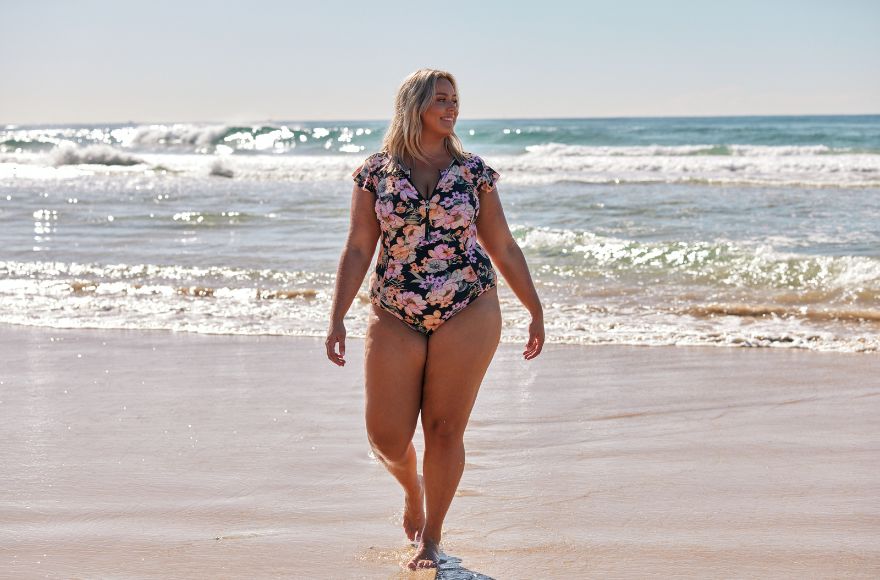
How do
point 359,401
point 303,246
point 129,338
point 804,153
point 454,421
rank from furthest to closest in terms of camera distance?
point 804,153 → point 303,246 → point 129,338 → point 359,401 → point 454,421

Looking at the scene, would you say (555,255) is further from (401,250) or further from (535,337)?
(401,250)

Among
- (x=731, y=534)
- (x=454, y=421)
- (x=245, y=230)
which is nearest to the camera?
(x=454, y=421)

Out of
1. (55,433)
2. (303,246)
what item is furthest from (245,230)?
(55,433)

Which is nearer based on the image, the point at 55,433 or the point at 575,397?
the point at 55,433

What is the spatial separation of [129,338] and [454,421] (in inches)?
202

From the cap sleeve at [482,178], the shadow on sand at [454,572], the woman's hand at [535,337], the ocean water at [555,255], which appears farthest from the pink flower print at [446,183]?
the ocean water at [555,255]

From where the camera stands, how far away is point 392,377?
11.6 ft

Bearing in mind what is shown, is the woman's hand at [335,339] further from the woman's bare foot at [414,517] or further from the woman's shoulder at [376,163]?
the woman's bare foot at [414,517]

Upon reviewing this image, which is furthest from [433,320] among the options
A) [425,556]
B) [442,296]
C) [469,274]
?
[425,556]

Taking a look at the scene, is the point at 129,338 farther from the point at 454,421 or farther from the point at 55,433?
the point at 454,421

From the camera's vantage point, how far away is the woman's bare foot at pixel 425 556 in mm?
3600

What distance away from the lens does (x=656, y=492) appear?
14.5 feet

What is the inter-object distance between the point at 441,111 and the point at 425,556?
1567mm

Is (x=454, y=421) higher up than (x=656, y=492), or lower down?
higher up
